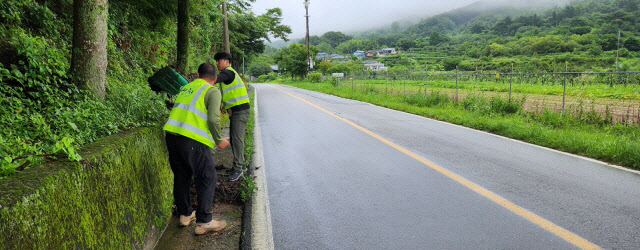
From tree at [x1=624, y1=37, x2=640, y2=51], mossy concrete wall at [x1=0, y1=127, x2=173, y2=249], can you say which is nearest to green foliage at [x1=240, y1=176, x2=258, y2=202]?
mossy concrete wall at [x1=0, y1=127, x2=173, y2=249]

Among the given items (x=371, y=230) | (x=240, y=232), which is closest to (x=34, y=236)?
(x=240, y=232)

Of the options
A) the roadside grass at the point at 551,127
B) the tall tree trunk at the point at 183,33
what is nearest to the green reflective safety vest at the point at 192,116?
the tall tree trunk at the point at 183,33

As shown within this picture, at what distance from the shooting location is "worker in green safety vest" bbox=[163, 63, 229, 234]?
366 centimetres

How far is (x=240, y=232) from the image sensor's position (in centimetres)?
392

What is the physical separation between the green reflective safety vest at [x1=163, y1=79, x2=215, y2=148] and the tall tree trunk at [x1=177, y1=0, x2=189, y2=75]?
4142mm

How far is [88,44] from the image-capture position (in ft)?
14.9

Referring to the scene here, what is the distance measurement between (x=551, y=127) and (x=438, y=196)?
6.99 metres

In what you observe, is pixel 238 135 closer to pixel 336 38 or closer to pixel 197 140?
pixel 197 140

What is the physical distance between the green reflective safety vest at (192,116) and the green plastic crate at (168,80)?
134 cm

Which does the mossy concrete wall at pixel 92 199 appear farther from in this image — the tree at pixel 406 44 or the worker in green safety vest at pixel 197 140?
the tree at pixel 406 44

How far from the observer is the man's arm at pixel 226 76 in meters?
5.31

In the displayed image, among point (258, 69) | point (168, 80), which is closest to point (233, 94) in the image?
point (168, 80)

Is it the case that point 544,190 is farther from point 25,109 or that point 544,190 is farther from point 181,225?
point 25,109

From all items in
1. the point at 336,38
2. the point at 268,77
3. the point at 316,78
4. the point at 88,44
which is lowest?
the point at 88,44
